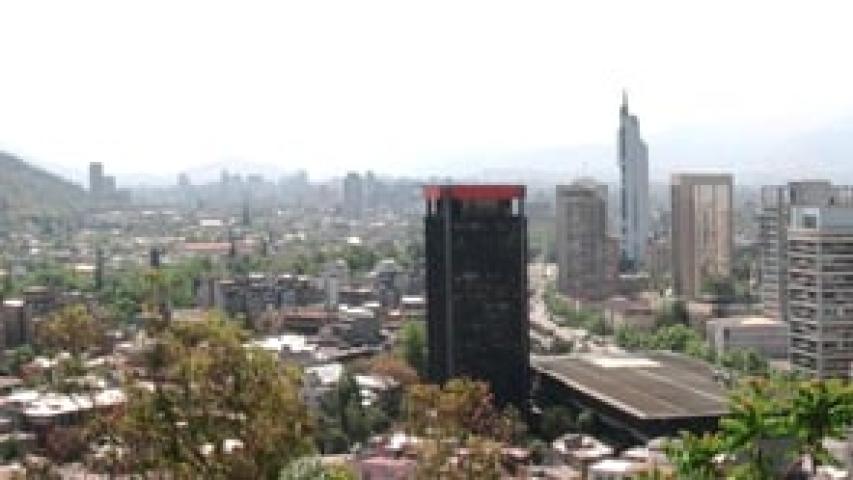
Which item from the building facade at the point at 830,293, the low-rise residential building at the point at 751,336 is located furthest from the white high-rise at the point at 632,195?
the building facade at the point at 830,293

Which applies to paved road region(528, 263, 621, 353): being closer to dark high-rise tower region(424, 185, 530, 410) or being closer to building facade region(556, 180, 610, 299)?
building facade region(556, 180, 610, 299)

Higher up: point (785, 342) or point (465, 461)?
point (465, 461)

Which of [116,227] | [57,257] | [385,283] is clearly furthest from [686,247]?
[116,227]

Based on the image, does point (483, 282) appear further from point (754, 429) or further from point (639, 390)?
point (754, 429)

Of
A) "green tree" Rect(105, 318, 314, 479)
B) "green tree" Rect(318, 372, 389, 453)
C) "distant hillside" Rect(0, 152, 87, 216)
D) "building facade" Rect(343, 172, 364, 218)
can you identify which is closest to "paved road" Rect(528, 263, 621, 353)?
"green tree" Rect(318, 372, 389, 453)

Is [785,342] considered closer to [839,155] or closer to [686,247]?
[686,247]

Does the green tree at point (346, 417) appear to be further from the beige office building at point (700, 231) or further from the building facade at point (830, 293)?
the beige office building at point (700, 231)
